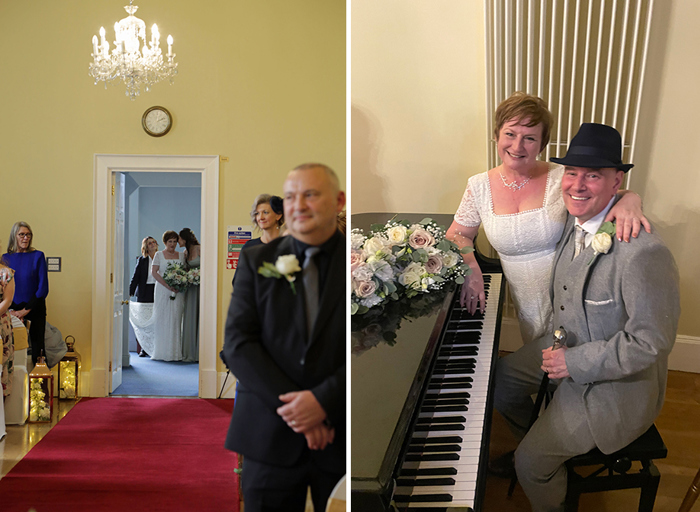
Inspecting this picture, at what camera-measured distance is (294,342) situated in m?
0.26

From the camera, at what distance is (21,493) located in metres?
0.99

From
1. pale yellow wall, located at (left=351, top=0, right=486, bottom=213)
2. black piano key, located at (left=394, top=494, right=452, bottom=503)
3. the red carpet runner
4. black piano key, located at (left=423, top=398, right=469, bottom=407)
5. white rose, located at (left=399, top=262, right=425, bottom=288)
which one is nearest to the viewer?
black piano key, located at (left=394, top=494, right=452, bottom=503)

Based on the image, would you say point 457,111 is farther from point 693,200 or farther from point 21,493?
point 21,493

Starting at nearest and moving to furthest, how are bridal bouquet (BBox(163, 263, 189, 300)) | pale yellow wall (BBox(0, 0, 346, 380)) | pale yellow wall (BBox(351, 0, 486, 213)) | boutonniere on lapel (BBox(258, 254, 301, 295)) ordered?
1. boutonniere on lapel (BBox(258, 254, 301, 295))
2. pale yellow wall (BBox(351, 0, 486, 213))
3. pale yellow wall (BBox(0, 0, 346, 380))
4. bridal bouquet (BBox(163, 263, 189, 300))

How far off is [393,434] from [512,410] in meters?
0.44

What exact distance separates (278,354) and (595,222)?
0.48 m

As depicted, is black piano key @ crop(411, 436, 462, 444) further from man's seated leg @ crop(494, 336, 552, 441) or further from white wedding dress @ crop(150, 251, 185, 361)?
white wedding dress @ crop(150, 251, 185, 361)

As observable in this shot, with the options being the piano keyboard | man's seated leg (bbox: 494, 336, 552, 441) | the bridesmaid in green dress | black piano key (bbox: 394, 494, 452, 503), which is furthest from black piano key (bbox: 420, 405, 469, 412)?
the bridesmaid in green dress

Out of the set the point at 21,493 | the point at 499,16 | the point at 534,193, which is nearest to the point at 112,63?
the point at 21,493

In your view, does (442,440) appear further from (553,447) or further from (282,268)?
(282,268)

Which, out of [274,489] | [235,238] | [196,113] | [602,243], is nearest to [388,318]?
[602,243]

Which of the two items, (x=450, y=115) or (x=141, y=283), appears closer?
(x=450, y=115)

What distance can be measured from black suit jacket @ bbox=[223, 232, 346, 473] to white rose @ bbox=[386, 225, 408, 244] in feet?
1.36

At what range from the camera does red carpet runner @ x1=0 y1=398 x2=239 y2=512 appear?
0.94 metres
